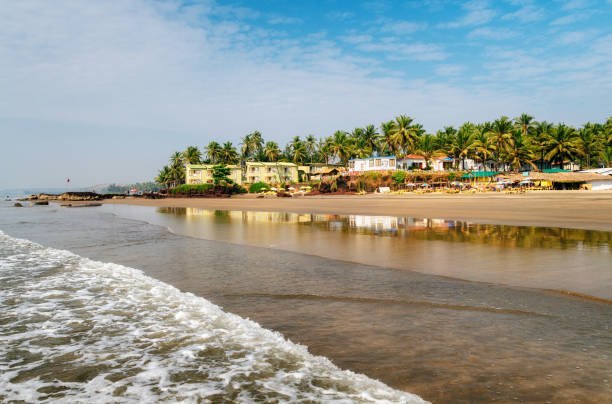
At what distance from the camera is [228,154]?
110 metres

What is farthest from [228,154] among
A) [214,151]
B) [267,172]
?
Answer: [267,172]

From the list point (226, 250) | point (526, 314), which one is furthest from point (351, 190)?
point (526, 314)

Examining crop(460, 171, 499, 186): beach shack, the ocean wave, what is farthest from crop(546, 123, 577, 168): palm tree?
the ocean wave

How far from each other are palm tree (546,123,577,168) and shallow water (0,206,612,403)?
259 ft

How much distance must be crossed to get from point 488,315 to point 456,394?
242 cm

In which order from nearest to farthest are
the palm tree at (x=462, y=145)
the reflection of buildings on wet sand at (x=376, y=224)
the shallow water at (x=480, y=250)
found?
the shallow water at (x=480, y=250)
the reflection of buildings on wet sand at (x=376, y=224)
the palm tree at (x=462, y=145)

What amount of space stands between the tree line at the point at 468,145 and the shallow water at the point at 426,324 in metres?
75.9

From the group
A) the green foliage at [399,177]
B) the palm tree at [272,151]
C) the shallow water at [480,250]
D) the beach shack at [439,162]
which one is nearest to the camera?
the shallow water at [480,250]

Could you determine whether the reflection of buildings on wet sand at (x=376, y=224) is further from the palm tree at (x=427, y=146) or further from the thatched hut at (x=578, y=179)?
the palm tree at (x=427, y=146)

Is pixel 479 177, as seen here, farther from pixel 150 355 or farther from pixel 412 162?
pixel 150 355

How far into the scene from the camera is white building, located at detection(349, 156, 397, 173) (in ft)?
240

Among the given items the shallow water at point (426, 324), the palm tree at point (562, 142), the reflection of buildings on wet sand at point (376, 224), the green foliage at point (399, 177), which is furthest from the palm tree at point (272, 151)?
the shallow water at point (426, 324)

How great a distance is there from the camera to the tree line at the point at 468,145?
75312 millimetres

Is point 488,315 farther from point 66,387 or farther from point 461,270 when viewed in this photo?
point 66,387
